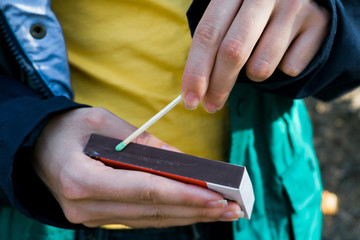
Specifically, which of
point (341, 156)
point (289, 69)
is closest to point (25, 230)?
point (289, 69)

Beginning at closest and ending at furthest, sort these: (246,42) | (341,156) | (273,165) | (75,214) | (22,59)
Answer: (246,42) < (75,214) < (22,59) < (273,165) < (341,156)

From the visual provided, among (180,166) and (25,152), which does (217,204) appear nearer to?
(180,166)

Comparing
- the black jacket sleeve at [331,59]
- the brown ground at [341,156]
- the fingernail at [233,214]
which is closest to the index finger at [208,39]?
the black jacket sleeve at [331,59]

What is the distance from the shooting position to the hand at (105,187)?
0.64 metres

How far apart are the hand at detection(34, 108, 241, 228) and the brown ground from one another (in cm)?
193

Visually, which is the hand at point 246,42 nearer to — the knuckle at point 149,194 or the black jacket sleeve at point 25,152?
the knuckle at point 149,194

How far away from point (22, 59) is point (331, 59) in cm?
66

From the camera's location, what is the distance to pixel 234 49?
0.59m

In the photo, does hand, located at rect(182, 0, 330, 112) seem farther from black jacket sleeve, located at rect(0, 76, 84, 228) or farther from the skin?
black jacket sleeve, located at rect(0, 76, 84, 228)

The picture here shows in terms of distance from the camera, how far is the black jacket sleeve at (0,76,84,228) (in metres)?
0.70

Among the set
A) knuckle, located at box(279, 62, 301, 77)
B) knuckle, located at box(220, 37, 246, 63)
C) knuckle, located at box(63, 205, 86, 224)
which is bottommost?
knuckle, located at box(63, 205, 86, 224)

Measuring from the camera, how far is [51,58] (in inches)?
33.5

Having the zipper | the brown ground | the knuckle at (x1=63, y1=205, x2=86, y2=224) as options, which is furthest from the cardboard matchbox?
the brown ground

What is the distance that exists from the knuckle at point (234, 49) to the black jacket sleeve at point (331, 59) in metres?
0.11
